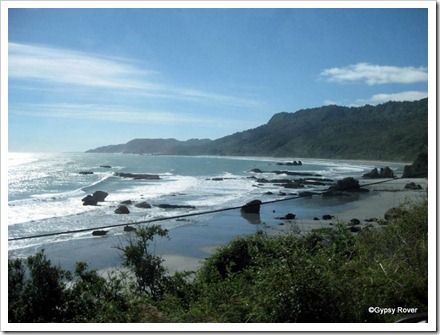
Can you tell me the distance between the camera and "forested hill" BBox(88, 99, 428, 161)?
3.99 metres

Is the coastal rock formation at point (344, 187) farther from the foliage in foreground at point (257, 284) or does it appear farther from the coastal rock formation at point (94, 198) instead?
the coastal rock formation at point (94, 198)

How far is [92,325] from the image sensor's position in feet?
11.0

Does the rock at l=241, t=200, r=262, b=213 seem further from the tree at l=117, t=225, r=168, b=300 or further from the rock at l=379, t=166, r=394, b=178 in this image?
the rock at l=379, t=166, r=394, b=178

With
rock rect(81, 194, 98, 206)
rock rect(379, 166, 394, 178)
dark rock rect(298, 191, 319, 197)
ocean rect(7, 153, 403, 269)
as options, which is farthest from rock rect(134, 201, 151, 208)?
rock rect(379, 166, 394, 178)

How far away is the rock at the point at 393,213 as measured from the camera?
4301 mm

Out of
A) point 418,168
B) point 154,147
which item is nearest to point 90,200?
point 154,147

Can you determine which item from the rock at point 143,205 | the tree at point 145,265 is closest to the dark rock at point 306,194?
the tree at point 145,265

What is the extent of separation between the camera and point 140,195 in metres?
4.15

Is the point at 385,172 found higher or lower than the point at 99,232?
higher

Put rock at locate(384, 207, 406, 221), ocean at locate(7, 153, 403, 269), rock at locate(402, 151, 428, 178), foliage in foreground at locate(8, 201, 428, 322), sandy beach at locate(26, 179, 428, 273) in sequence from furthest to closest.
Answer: rock at locate(384, 207, 406, 221) < sandy beach at locate(26, 179, 428, 273) < ocean at locate(7, 153, 403, 269) < rock at locate(402, 151, 428, 178) < foliage in foreground at locate(8, 201, 428, 322)

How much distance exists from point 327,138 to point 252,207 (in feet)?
3.55

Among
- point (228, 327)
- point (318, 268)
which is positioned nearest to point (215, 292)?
point (228, 327)

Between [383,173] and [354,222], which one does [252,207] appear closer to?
[354,222]

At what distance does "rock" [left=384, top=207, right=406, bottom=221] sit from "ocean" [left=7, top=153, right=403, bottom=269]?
1.18 ft
